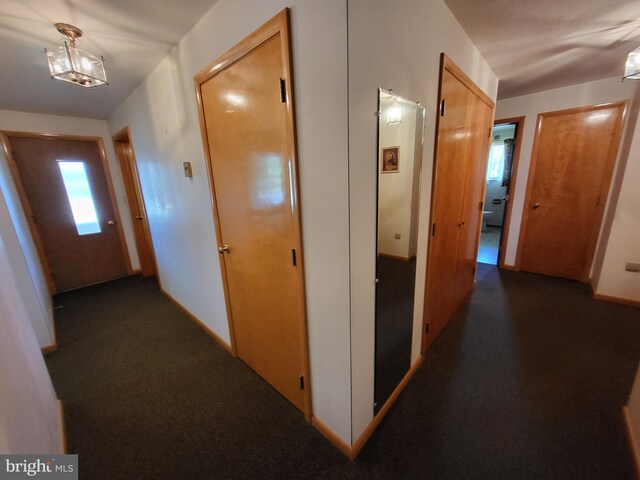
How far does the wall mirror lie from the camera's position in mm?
1161

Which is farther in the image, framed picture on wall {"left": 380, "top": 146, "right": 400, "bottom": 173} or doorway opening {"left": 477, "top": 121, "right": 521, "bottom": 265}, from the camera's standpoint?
doorway opening {"left": 477, "top": 121, "right": 521, "bottom": 265}

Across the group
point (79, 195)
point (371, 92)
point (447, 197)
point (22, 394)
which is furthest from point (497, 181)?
point (79, 195)

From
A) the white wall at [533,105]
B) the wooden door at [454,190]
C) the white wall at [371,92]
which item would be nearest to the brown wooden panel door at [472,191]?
the wooden door at [454,190]

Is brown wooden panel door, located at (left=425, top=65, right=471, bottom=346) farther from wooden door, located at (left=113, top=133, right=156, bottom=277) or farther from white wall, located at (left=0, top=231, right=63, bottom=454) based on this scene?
wooden door, located at (left=113, top=133, right=156, bottom=277)

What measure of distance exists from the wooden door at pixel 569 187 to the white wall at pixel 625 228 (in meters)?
0.17

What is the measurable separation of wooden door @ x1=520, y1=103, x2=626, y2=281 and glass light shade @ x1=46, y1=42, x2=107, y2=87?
14.9 feet

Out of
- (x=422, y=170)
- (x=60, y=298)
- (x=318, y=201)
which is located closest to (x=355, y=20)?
(x=318, y=201)

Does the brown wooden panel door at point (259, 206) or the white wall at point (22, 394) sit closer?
the white wall at point (22, 394)

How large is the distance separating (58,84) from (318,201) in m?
2.89

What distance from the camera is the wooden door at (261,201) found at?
44.5 inches

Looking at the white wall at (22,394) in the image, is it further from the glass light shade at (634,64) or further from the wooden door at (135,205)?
the glass light shade at (634,64)

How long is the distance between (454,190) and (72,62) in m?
2.61

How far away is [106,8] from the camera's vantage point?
4.21ft

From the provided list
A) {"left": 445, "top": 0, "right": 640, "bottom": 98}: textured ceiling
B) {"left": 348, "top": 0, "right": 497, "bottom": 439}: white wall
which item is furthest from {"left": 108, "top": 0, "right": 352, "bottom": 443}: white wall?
{"left": 445, "top": 0, "right": 640, "bottom": 98}: textured ceiling
